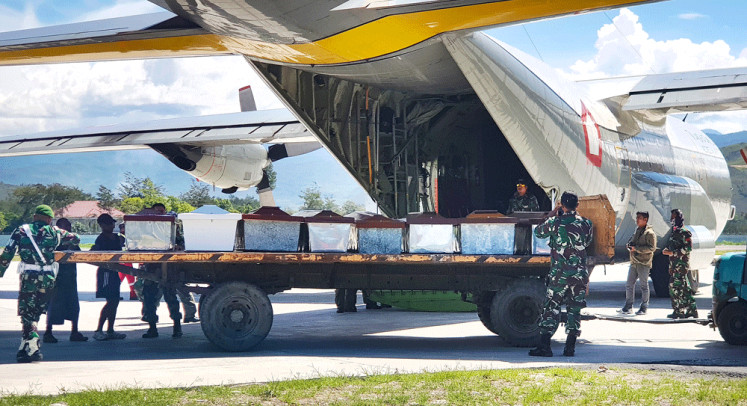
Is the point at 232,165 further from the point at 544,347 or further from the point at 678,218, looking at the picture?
the point at 544,347

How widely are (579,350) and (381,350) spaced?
7.50ft

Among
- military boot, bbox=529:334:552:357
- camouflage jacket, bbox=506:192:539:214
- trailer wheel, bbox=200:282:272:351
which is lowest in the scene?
military boot, bbox=529:334:552:357

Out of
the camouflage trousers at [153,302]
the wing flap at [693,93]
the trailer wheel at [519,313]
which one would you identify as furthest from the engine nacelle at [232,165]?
the trailer wheel at [519,313]

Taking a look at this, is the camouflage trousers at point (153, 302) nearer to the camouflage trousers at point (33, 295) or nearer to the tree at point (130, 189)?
the camouflage trousers at point (33, 295)

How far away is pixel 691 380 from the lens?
7.23 metres

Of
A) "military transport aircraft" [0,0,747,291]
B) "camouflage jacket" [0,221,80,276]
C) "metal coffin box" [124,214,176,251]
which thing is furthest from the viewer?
"metal coffin box" [124,214,176,251]

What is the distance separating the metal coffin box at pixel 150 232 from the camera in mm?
9094

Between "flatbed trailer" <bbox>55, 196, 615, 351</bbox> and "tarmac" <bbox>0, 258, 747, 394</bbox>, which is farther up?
"flatbed trailer" <bbox>55, 196, 615, 351</bbox>

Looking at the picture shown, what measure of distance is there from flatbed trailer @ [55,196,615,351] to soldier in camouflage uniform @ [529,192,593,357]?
417 mm

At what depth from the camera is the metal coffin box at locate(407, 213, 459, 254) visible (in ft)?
30.7

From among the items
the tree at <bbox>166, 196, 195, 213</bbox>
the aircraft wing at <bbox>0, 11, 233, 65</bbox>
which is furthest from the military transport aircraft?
the tree at <bbox>166, 196, 195, 213</bbox>

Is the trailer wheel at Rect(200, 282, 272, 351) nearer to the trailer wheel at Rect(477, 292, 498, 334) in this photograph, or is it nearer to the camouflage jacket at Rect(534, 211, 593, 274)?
the trailer wheel at Rect(477, 292, 498, 334)

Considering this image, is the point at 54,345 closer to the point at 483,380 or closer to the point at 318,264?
the point at 318,264

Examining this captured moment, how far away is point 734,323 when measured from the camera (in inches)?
387
